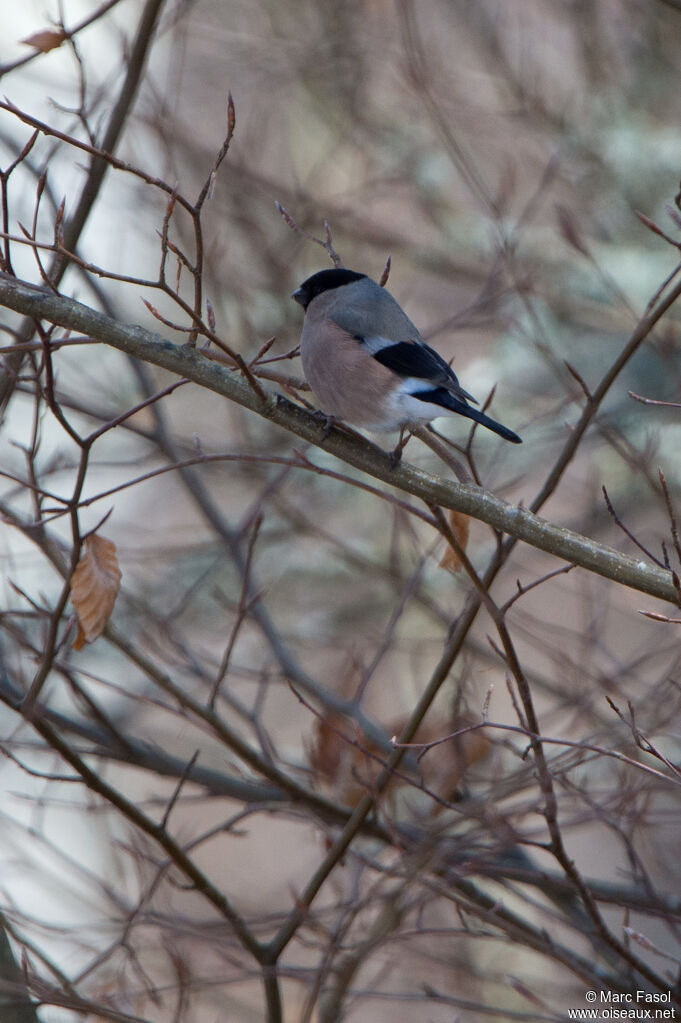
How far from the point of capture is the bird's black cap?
2.61 m

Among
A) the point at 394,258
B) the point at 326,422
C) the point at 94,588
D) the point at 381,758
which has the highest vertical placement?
the point at 394,258

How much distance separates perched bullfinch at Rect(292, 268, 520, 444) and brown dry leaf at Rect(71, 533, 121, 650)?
62cm

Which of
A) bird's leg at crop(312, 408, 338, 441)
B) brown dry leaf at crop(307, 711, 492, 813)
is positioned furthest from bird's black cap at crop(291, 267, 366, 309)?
brown dry leaf at crop(307, 711, 492, 813)

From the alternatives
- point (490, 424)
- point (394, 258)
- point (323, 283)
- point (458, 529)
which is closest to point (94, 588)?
point (458, 529)

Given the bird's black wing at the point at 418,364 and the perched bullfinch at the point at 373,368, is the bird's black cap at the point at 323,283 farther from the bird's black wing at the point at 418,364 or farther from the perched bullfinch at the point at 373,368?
the bird's black wing at the point at 418,364

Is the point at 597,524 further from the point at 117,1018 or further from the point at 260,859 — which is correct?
the point at 260,859

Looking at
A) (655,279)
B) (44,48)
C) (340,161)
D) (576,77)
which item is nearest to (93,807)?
(44,48)

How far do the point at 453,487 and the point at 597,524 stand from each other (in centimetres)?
219

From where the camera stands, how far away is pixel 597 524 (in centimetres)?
383

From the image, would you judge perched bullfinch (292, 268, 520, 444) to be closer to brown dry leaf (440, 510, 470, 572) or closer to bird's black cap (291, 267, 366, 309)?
bird's black cap (291, 267, 366, 309)

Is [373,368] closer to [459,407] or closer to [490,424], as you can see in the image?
[459,407]

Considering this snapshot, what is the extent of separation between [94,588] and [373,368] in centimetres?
89

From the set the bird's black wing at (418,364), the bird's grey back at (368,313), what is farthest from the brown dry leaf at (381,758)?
the bird's grey back at (368,313)

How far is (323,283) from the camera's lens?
2.64 meters
